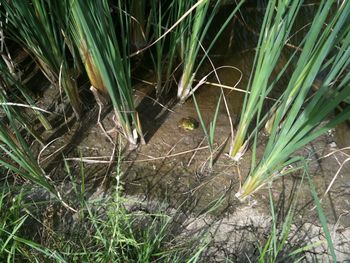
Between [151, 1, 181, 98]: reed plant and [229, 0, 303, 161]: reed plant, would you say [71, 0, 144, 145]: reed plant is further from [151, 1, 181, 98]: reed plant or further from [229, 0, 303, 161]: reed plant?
[229, 0, 303, 161]: reed plant

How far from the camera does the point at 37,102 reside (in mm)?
1395

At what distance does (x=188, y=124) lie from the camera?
53.8 inches

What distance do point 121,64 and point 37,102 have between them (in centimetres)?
50

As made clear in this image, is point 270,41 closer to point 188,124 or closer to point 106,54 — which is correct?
point 106,54

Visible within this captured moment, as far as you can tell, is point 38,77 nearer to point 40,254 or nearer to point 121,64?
point 121,64

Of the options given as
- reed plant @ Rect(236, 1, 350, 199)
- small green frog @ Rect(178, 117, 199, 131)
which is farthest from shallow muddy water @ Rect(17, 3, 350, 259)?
reed plant @ Rect(236, 1, 350, 199)

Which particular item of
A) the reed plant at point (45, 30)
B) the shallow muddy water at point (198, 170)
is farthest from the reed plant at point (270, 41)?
the reed plant at point (45, 30)

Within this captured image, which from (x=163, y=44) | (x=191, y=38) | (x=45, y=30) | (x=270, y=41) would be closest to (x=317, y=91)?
(x=270, y=41)

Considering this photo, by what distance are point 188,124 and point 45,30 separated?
1.81 ft

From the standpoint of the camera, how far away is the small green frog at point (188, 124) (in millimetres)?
1364

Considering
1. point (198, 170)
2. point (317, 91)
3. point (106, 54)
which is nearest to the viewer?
point (317, 91)

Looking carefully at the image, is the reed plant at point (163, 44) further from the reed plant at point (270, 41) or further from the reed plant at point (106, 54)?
the reed plant at point (270, 41)

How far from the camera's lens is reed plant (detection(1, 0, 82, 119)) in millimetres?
1043

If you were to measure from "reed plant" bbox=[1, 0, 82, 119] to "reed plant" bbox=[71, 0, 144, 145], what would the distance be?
54 mm
